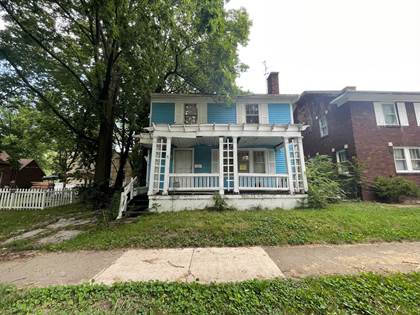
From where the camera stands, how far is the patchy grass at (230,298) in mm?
2486

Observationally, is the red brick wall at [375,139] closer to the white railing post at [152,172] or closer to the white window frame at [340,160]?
the white window frame at [340,160]

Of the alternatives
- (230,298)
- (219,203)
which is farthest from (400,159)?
(230,298)

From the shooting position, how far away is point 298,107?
56.9ft

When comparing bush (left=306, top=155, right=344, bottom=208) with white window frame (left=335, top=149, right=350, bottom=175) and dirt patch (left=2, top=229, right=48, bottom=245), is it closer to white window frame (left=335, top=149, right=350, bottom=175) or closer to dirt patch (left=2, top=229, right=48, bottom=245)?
white window frame (left=335, top=149, right=350, bottom=175)

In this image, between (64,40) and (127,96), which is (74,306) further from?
(127,96)

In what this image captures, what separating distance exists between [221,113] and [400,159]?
10.6m

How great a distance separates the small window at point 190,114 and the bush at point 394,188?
34.7 ft

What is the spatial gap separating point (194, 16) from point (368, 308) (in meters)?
9.42

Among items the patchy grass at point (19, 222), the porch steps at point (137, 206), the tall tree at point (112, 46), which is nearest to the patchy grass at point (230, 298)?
the porch steps at point (137, 206)

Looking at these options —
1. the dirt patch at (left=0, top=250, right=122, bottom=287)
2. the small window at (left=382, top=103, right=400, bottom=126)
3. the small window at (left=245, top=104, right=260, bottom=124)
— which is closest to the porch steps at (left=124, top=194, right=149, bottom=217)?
the dirt patch at (left=0, top=250, right=122, bottom=287)

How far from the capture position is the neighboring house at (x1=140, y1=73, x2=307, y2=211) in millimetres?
8148

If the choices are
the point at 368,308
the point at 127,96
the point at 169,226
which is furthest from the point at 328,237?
the point at 127,96

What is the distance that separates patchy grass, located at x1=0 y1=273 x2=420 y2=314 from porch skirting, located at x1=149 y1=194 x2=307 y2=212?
487cm

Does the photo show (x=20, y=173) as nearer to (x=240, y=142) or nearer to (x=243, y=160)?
(x=243, y=160)
